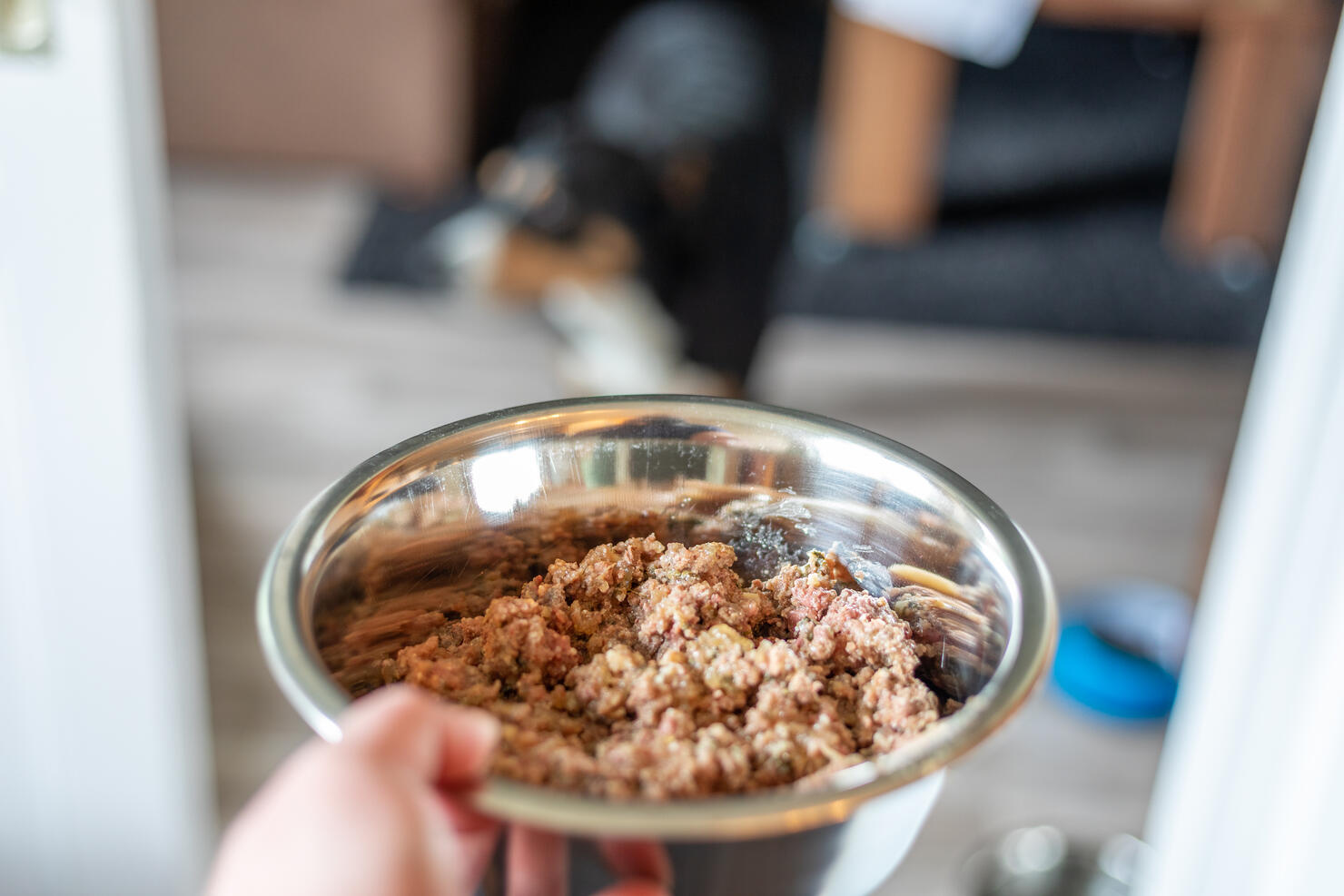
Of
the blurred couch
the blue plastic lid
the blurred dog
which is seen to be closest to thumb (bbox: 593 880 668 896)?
the blue plastic lid

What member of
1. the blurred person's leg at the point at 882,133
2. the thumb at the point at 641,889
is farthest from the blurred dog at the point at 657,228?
the thumb at the point at 641,889

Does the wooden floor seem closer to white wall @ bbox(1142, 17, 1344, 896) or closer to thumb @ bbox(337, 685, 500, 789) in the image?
white wall @ bbox(1142, 17, 1344, 896)

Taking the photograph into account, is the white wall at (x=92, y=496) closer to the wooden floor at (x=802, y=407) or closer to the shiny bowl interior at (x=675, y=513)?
the wooden floor at (x=802, y=407)

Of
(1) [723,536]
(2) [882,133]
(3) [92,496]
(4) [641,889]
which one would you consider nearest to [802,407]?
(2) [882,133]

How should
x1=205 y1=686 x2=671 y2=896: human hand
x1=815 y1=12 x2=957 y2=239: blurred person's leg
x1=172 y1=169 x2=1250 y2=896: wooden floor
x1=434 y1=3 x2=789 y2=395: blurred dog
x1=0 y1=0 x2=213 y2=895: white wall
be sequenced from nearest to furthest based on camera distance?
1. x1=205 y1=686 x2=671 y2=896: human hand
2. x1=0 y1=0 x2=213 y2=895: white wall
3. x1=172 y1=169 x2=1250 y2=896: wooden floor
4. x1=434 y1=3 x2=789 y2=395: blurred dog
5. x1=815 y1=12 x2=957 y2=239: blurred person's leg

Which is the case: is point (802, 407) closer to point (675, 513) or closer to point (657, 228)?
point (657, 228)
